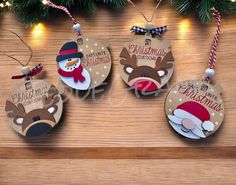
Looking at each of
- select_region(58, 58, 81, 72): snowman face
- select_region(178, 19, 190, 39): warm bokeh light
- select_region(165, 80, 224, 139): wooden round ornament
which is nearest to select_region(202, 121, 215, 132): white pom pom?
select_region(165, 80, 224, 139): wooden round ornament

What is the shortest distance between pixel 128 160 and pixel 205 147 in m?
0.17

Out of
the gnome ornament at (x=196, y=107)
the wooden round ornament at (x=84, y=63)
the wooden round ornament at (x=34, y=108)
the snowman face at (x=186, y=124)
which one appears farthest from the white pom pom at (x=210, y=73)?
the wooden round ornament at (x=34, y=108)

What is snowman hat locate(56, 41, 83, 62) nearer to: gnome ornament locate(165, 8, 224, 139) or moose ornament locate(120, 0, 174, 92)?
moose ornament locate(120, 0, 174, 92)

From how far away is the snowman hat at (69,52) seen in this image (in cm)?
76

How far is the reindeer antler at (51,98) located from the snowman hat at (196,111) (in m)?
0.28

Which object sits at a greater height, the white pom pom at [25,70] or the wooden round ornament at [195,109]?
the wooden round ornament at [195,109]

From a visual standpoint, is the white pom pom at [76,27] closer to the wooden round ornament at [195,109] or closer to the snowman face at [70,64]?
the snowman face at [70,64]

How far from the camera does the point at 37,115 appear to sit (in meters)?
0.74

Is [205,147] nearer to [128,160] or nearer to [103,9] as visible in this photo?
[128,160]

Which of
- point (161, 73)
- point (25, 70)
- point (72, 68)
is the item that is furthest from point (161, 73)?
point (25, 70)

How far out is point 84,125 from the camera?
2.46ft

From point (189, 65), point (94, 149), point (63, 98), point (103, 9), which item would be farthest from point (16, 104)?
point (189, 65)

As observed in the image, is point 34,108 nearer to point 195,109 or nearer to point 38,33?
point 38,33

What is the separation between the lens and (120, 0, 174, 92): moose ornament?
2.38 feet
